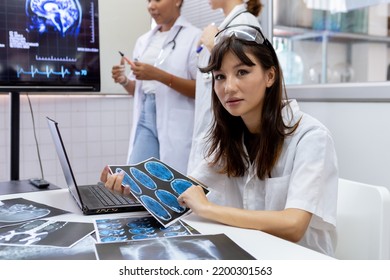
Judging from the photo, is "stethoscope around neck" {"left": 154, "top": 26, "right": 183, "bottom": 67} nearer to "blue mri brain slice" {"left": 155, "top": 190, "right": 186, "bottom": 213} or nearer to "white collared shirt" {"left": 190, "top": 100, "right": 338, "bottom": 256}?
"white collared shirt" {"left": 190, "top": 100, "right": 338, "bottom": 256}

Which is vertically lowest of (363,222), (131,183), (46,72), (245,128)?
(363,222)

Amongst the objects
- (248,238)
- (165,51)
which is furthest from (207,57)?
(248,238)

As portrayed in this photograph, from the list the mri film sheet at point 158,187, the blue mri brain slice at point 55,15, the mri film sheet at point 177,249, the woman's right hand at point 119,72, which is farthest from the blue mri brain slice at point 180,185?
the blue mri brain slice at point 55,15

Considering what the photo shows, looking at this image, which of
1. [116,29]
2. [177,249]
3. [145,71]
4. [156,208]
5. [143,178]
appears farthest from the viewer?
[116,29]

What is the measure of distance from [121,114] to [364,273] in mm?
2718

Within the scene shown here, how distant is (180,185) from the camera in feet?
3.73

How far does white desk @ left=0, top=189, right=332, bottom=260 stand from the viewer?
806 millimetres

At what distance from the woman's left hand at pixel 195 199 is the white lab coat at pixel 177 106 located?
120cm

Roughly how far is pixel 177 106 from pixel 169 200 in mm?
1244

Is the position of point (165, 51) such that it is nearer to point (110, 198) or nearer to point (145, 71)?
point (145, 71)

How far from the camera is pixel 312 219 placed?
3.64 feet

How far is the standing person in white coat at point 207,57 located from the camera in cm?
188

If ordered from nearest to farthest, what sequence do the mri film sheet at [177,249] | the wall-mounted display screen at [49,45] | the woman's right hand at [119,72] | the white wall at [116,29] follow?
the mri film sheet at [177,249]
the wall-mounted display screen at [49,45]
the woman's right hand at [119,72]
the white wall at [116,29]

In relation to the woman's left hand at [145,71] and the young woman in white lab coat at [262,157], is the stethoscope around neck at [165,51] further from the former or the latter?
the young woman in white lab coat at [262,157]
